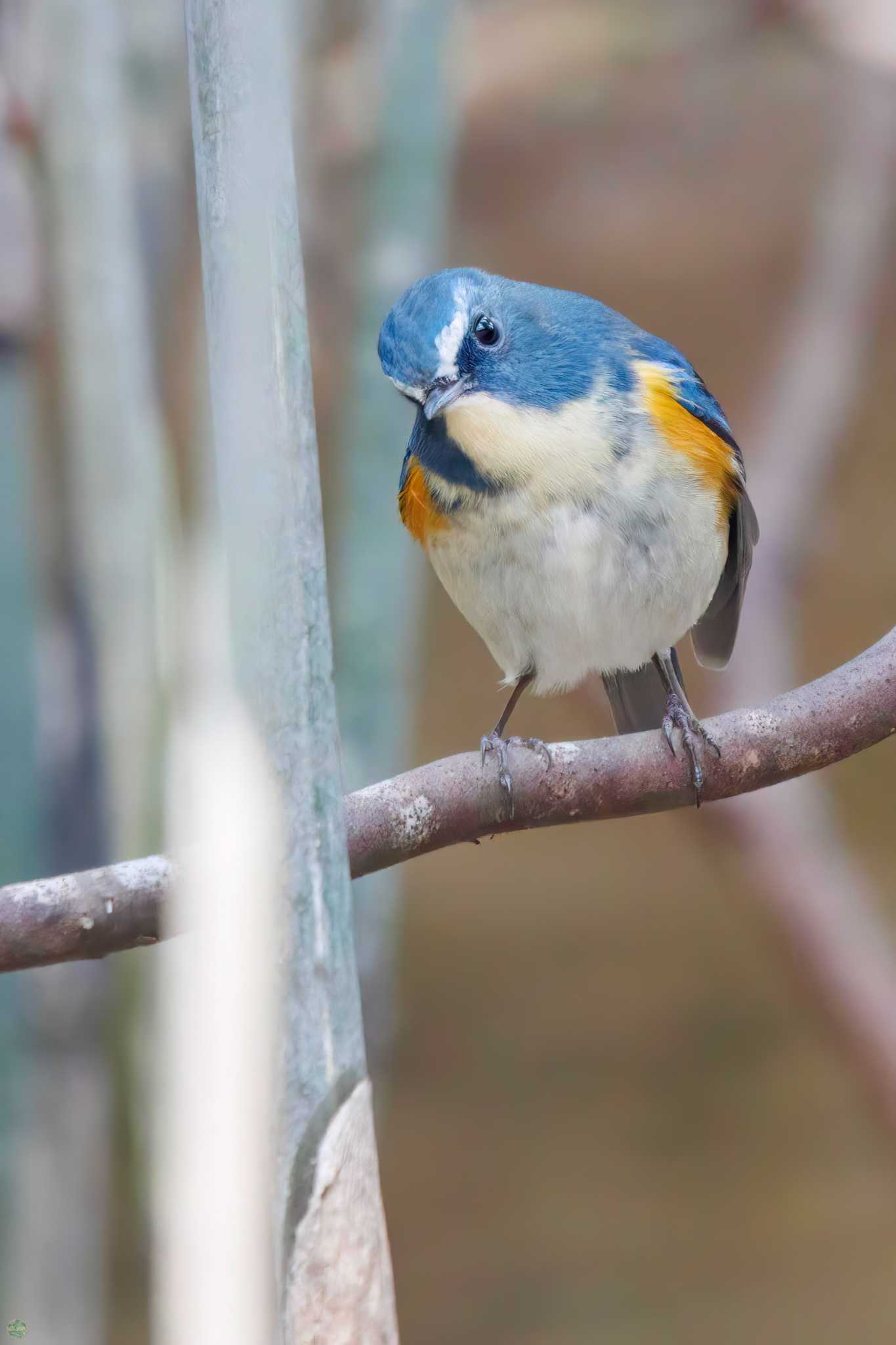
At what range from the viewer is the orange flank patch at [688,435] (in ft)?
7.65

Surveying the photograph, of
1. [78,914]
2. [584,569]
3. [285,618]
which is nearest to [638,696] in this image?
[584,569]

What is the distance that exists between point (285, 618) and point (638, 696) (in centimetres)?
204

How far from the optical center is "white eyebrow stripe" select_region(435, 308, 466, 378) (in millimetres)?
1957

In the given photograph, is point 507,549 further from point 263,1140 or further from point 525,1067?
point 525,1067

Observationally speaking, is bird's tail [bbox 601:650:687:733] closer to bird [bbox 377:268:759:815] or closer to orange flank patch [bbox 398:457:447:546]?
bird [bbox 377:268:759:815]

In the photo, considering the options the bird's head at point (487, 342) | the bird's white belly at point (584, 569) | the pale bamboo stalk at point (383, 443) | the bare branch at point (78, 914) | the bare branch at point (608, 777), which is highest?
the pale bamboo stalk at point (383, 443)

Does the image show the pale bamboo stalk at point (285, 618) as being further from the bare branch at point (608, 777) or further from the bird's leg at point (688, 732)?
the bird's leg at point (688, 732)

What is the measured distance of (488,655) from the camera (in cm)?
716

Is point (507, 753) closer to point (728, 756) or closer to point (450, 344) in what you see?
point (728, 756)

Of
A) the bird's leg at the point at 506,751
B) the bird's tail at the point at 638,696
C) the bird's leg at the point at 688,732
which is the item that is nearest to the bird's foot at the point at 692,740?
the bird's leg at the point at 688,732

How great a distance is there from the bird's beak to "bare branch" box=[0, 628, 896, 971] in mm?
472

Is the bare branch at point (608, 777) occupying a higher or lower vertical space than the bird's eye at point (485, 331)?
lower

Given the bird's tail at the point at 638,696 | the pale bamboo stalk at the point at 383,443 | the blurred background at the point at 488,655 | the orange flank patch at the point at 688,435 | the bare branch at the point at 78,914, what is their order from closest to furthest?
the bare branch at the point at 78,914 → the orange flank patch at the point at 688,435 → the bird's tail at the point at 638,696 → the blurred background at the point at 488,655 → the pale bamboo stalk at the point at 383,443

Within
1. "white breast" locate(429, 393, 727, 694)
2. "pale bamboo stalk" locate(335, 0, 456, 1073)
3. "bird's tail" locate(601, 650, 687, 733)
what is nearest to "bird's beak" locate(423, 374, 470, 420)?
Answer: "white breast" locate(429, 393, 727, 694)
